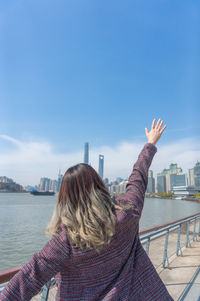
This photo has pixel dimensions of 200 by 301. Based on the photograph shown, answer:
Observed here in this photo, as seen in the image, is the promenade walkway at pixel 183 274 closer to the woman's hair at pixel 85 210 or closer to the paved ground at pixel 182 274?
the paved ground at pixel 182 274

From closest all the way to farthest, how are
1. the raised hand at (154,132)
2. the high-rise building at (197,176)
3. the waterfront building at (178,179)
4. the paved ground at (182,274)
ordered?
the raised hand at (154,132)
the paved ground at (182,274)
the high-rise building at (197,176)
the waterfront building at (178,179)

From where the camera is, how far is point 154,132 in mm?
1506

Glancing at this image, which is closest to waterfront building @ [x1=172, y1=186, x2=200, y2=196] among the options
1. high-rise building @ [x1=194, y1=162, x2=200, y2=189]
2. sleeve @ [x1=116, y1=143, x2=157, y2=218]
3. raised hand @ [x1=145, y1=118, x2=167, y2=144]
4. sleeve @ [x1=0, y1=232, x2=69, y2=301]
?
high-rise building @ [x1=194, y1=162, x2=200, y2=189]

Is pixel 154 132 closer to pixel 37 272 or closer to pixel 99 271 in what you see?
pixel 99 271

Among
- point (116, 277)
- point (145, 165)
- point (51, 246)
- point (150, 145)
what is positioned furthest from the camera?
point (150, 145)

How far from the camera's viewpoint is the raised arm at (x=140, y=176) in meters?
1.07

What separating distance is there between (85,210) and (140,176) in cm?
41

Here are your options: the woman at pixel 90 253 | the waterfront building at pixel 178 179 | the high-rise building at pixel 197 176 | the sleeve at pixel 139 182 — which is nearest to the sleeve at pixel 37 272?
the woman at pixel 90 253

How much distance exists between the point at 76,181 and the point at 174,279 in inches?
153

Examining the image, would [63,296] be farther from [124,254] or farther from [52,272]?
[124,254]

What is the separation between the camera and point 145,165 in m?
1.27

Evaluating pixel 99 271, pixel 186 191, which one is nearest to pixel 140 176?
pixel 99 271

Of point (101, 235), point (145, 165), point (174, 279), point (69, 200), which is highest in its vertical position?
point (145, 165)

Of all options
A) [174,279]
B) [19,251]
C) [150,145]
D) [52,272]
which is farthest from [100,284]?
[19,251]
